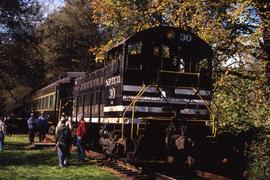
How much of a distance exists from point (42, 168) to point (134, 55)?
494cm

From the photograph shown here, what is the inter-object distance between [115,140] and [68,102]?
1075 cm

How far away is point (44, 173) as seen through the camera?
1502 centimetres

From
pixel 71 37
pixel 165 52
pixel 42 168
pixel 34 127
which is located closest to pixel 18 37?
pixel 34 127

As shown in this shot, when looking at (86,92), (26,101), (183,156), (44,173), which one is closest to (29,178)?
(44,173)

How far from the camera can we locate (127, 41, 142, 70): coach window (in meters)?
15.0

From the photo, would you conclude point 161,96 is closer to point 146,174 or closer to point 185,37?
point 185,37

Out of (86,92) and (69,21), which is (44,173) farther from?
(69,21)

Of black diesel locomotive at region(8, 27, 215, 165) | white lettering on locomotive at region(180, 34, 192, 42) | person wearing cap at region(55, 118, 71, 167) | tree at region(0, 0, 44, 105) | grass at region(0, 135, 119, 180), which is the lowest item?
grass at region(0, 135, 119, 180)

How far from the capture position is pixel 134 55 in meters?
A: 15.1

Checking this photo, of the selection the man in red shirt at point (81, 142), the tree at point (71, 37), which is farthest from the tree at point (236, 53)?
the tree at point (71, 37)

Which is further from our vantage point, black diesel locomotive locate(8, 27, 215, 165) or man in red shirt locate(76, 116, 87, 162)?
man in red shirt locate(76, 116, 87, 162)

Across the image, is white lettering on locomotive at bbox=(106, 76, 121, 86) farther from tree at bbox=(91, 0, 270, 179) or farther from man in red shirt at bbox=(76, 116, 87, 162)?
tree at bbox=(91, 0, 270, 179)

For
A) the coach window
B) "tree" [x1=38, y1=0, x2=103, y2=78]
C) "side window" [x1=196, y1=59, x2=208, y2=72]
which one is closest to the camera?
the coach window

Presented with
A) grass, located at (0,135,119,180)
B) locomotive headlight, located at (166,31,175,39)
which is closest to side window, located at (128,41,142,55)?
locomotive headlight, located at (166,31,175,39)
